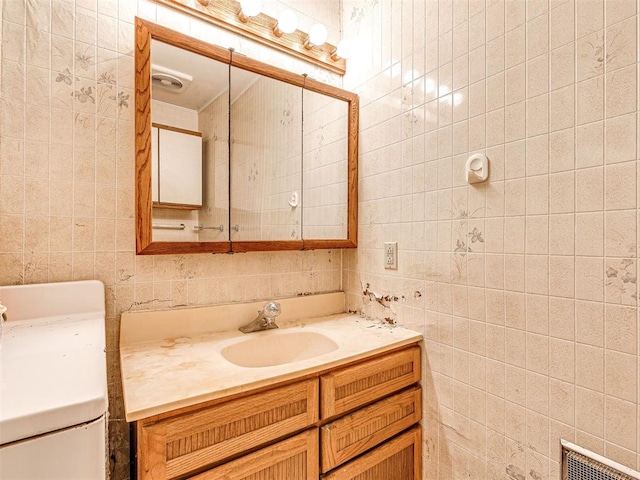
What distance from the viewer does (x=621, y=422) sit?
782 millimetres

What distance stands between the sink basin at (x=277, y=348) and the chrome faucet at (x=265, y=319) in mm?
42

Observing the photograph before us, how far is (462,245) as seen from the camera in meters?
1.12

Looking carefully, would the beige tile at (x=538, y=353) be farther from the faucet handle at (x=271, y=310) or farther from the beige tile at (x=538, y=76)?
the faucet handle at (x=271, y=310)

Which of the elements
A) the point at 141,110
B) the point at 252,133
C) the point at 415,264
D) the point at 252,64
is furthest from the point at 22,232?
the point at 415,264

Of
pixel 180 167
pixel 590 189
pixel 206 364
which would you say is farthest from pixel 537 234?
pixel 180 167

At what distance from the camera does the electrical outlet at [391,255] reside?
1.37 meters

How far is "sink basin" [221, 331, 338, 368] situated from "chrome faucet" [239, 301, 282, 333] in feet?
0.14

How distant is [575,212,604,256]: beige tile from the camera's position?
2.66 feet

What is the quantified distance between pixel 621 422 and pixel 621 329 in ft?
0.72

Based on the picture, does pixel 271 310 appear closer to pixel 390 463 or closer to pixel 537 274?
pixel 390 463

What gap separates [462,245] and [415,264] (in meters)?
0.21

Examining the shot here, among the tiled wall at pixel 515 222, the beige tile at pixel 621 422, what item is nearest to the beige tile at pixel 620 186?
the tiled wall at pixel 515 222

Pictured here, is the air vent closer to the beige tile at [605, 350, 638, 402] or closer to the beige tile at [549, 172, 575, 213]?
the beige tile at [605, 350, 638, 402]

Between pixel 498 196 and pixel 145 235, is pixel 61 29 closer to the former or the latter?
pixel 145 235
